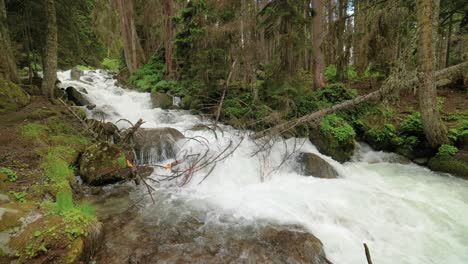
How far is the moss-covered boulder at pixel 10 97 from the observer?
24.2 feet

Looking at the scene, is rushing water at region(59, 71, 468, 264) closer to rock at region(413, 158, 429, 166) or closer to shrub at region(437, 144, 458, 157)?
rock at region(413, 158, 429, 166)

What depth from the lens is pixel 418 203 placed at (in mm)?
5879

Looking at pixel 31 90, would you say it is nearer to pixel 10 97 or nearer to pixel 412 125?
pixel 10 97

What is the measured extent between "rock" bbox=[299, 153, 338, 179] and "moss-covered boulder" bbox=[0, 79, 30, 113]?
925 cm

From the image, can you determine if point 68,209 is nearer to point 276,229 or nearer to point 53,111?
point 276,229

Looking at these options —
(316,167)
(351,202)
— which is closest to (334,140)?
(316,167)

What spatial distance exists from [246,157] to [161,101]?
747 centimetres

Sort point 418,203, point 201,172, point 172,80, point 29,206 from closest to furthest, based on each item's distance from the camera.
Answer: point 29,206, point 418,203, point 201,172, point 172,80

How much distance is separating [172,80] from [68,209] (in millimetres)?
13176

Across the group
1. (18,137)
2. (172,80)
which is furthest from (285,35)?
(172,80)

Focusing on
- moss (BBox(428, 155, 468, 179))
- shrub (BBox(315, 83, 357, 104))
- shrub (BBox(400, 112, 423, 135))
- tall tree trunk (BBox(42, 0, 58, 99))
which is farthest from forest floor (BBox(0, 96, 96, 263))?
shrub (BBox(400, 112, 423, 135))

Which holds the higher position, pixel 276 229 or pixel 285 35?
pixel 285 35

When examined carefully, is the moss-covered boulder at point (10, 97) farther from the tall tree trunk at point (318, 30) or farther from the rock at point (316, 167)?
the tall tree trunk at point (318, 30)

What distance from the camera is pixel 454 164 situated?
24.6 ft
